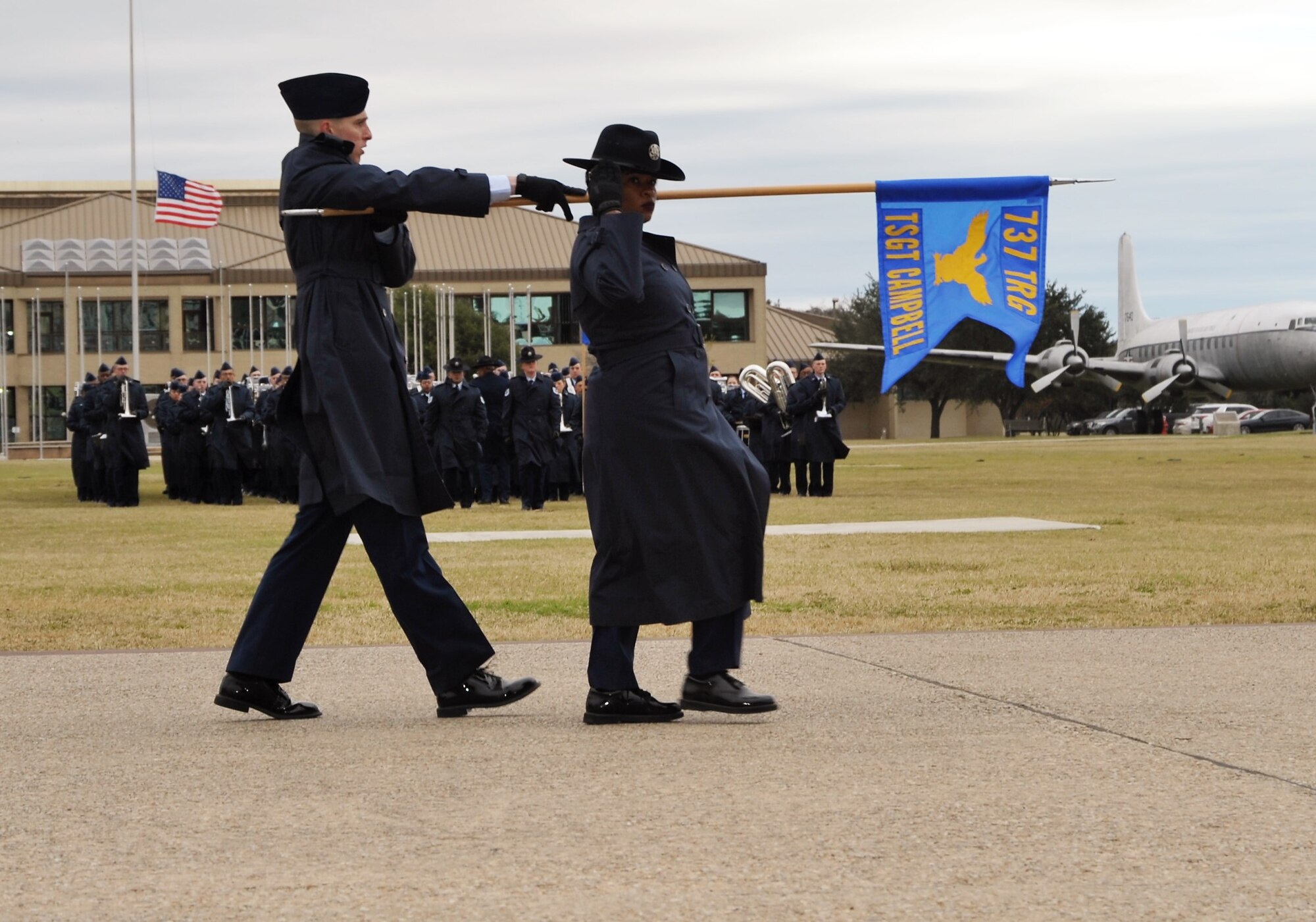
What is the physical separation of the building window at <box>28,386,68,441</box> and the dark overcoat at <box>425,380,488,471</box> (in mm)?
58717

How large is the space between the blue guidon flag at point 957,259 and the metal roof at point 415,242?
6777cm

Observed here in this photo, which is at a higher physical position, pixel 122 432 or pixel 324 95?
pixel 324 95

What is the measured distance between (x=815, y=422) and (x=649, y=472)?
18300 millimetres

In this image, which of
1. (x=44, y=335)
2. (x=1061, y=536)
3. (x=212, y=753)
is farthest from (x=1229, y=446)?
(x=44, y=335)

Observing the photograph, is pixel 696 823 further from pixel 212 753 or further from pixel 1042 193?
pixel 1042 193

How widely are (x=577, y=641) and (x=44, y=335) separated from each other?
75.8 m

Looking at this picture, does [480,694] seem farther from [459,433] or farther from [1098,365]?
[1098,365]

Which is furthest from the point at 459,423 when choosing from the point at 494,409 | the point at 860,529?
the point at 860,529

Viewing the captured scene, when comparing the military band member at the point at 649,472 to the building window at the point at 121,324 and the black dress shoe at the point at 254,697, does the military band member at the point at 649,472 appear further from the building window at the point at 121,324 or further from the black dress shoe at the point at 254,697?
the building window at the point at 121,324

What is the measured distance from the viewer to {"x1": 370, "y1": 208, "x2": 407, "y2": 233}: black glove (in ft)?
18.1

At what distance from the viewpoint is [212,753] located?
5051mm

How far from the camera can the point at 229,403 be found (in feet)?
83.2

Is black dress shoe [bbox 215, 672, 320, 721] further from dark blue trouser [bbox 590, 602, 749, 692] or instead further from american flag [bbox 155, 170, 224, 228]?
american flag [bbox 155, 170, 224, 228]

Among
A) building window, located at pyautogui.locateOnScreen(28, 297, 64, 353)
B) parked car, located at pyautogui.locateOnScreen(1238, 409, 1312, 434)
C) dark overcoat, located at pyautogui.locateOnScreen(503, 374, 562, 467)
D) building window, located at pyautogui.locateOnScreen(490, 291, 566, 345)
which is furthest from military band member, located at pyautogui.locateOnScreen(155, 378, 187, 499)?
parked car, located at pyautogui.locateOnScreen(1238, 409, 1312, 434)
